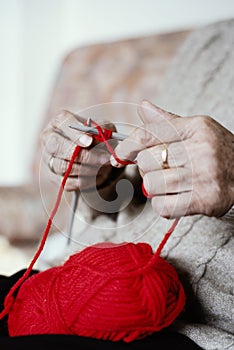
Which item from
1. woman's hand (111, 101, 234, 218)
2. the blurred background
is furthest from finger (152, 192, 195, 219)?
the blurred background

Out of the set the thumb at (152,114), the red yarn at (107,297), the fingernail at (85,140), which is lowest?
the red yarn at (107,297)

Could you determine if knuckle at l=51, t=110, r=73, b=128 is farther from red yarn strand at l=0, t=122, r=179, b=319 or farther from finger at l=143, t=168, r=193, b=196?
finger at l=143, t=168, r=193, b=196

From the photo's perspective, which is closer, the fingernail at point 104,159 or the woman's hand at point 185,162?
the woman's hand at point 185,162

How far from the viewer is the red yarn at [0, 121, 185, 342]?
0.68m

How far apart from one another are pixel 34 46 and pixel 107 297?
201 cm

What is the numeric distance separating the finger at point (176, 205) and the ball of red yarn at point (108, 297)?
0.22 ft

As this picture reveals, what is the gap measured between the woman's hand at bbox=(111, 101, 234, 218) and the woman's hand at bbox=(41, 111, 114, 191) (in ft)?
0.38

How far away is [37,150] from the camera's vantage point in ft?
6.38

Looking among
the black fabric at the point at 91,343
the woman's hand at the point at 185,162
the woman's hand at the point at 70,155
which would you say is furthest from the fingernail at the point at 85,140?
the black fabric at the point at 91,343

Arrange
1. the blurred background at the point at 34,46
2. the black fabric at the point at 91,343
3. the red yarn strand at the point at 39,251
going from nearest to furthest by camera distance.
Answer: the black fabric at the point at 91,343
the red yarn strand at the point at 39,251
the blurred background at the point at 34,46

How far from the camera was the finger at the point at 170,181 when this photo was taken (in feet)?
2.16

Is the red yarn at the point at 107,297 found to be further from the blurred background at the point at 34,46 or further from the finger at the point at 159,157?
the blurred background at the point at 34,46

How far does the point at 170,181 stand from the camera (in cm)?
66

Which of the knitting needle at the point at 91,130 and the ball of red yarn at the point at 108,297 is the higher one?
the knitting needle at the point at 91,130
